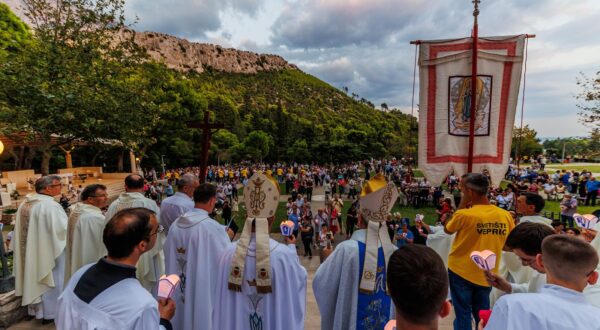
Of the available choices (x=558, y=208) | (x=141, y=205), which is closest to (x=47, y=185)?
(x=141, y=205)

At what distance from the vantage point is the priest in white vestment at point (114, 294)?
5.60 feet

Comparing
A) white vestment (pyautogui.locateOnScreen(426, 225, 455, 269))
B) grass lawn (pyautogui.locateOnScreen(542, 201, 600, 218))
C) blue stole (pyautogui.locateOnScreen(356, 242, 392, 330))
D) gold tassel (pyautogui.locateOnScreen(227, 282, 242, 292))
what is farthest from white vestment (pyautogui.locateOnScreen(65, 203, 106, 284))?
grass lawn (pyautogui.locateOnScreen(542, 201, 600, 218))

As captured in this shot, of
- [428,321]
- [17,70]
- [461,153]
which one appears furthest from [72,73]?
[428,321]

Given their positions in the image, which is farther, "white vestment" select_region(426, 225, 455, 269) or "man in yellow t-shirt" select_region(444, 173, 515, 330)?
"white vestment" select_region(426, 225, 455, 269)

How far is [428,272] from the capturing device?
1448mm

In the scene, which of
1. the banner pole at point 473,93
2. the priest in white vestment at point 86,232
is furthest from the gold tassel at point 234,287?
the banner pole at point 473,93

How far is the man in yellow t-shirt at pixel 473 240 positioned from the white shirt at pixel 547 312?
176 cm

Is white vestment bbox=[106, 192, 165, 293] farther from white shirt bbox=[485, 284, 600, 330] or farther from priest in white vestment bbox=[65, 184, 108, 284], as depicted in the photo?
white shirt bbox=[485, 284, 600, 330]

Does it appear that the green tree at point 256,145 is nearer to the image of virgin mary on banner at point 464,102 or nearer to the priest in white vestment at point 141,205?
the priest in white vestment at point 141,205

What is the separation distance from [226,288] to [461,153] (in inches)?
165

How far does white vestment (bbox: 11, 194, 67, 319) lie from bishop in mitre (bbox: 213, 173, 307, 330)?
3.15 meters

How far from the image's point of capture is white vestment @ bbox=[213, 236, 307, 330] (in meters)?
2.90

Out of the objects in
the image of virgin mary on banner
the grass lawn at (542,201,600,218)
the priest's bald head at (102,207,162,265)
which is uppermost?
the image of virgin mary on banner

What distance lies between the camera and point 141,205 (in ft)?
14.6
